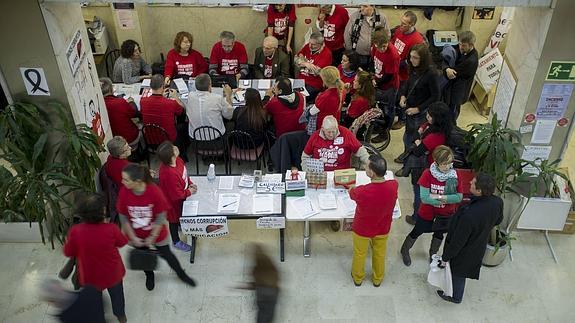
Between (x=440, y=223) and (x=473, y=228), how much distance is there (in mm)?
667

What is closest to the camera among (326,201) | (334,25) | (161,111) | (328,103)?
(326,201)

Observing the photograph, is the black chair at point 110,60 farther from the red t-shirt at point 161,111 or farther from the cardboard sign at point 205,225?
the cardboard sign at point 205,225

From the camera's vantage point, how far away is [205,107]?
6.27 metres

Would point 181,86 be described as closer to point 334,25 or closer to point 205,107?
point 205,107

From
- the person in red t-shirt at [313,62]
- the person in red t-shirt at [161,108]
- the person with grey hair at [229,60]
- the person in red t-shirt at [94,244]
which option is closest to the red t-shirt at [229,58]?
the person with grey hair at [229,60]

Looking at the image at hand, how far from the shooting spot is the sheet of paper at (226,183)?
18.2ft

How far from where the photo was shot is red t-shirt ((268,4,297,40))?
820 cm

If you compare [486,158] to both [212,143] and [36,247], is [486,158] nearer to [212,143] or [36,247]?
[212,143]

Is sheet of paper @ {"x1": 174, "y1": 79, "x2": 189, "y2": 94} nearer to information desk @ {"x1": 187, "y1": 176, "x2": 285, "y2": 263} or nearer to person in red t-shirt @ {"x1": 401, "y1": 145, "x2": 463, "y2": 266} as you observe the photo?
information desk @ {"x1": 187, "y1": 176, "x2": 285, "y2": 263}

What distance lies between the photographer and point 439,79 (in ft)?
21.2

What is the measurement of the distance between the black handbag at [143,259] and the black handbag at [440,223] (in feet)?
8.53

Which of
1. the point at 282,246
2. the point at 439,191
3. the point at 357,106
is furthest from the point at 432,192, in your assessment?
the point at 357,106

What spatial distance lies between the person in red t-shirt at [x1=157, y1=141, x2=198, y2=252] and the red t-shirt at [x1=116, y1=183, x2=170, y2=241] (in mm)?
425

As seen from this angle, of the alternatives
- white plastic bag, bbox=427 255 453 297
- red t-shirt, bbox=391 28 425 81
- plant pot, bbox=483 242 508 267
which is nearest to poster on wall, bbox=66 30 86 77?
white plastic bag, bbox=427 255 453 297
